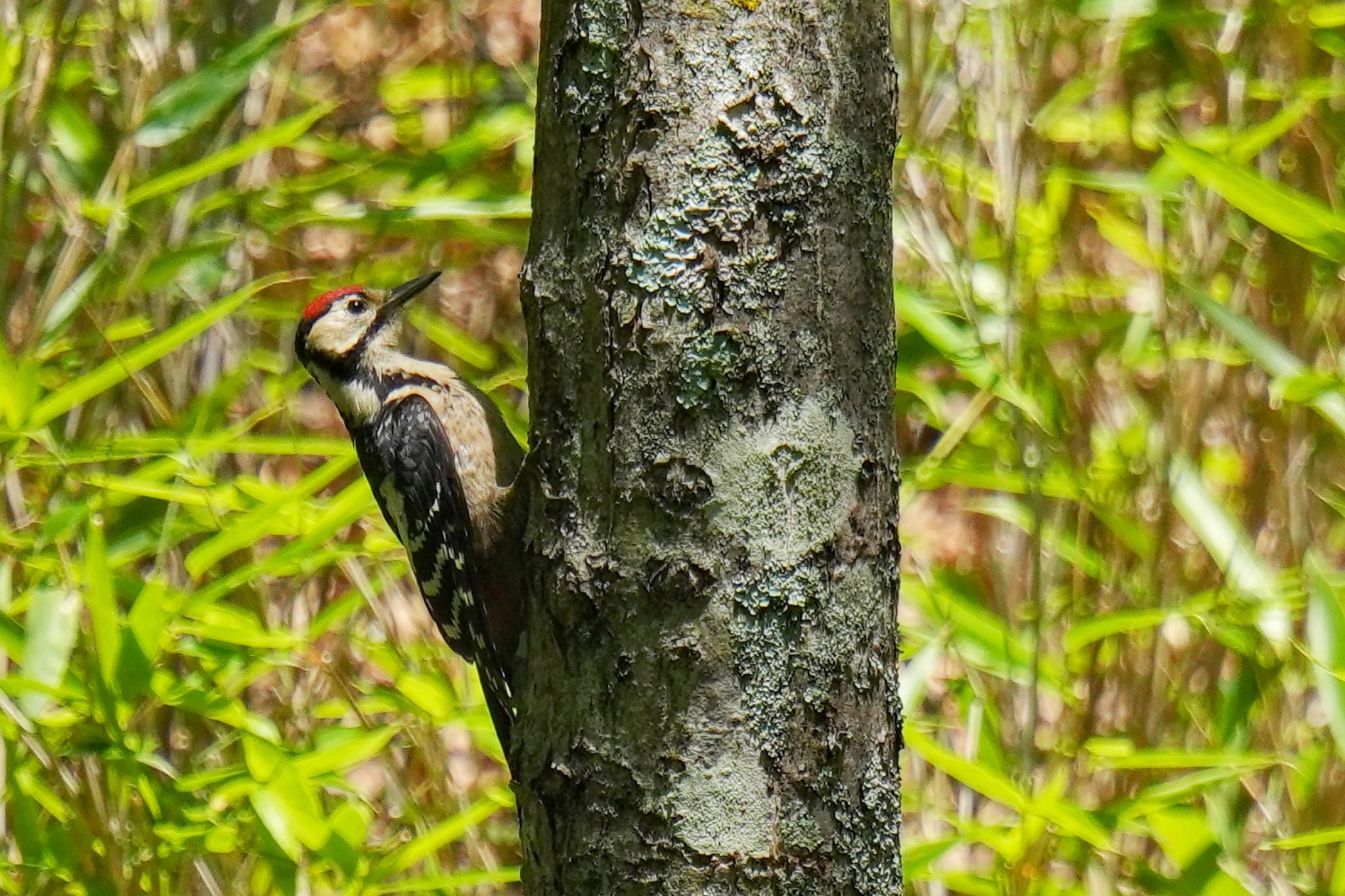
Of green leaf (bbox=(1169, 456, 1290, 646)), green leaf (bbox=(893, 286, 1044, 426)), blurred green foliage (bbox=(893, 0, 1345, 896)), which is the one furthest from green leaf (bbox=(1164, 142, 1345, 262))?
green leaf (bbox=(1169, 456, 1290, 646))

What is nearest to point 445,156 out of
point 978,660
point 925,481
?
point 925,481

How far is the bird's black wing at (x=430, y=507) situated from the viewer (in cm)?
325

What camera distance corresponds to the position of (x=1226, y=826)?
3.16 meters

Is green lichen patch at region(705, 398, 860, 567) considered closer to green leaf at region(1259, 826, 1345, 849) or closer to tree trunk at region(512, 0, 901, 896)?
tree trunk at region(512, 0, 901, 896)

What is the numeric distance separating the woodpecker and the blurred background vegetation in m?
0.12

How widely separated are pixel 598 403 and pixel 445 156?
1786 mm

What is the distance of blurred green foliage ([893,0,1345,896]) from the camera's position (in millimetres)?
2805

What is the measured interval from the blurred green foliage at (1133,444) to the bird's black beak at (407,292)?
3.52 feet

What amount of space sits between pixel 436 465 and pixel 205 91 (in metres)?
0.91

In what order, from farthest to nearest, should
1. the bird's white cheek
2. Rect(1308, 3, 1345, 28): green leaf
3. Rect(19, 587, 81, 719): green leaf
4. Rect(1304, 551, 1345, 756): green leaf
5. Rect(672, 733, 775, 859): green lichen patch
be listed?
the bird's white cheek → Rect(1308, 3, 1345, 28): green leaf → Rect(19, 587, 81, 719): green leaf → Rect(1304, 551, 1345, 756): green leaf → Rect(672, 733, 775, 859): green lichen patch

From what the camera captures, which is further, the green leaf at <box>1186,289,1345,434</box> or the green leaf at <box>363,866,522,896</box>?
the green leaf at <box>363,866,522,896</box>

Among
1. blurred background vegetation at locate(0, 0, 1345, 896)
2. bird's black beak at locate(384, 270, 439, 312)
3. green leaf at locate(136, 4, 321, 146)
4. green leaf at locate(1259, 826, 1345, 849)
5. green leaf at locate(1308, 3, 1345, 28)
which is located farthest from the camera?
bird's black beak at locate(384, 270, 439, 312)

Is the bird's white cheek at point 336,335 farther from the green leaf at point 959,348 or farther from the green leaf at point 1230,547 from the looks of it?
the green leaf at point 1230,547

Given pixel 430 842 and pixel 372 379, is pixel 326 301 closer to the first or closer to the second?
pixel 372 379
